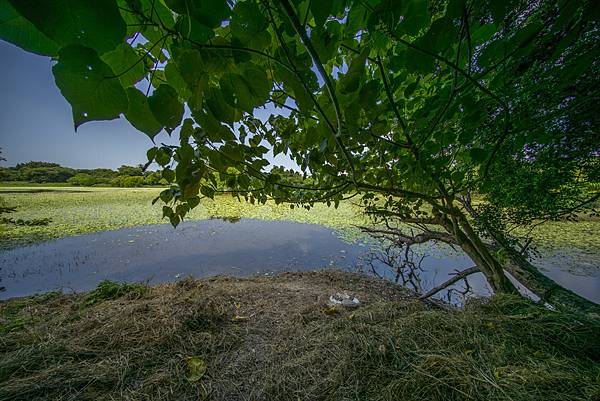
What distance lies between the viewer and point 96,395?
1.06 m

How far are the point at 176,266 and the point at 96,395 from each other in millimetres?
2778

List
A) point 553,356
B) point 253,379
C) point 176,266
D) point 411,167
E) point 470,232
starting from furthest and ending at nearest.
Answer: point 176,266
point 470,232
point 253,379
point 553,356
point 411,167

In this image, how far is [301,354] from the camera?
4.44ft

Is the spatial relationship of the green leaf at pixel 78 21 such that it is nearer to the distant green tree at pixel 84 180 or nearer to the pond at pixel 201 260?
the pond at pixel 201 260

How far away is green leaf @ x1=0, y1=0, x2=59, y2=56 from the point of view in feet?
0.49

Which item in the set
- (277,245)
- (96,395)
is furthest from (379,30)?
(277,245)

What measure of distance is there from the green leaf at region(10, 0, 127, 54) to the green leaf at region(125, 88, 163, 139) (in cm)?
7

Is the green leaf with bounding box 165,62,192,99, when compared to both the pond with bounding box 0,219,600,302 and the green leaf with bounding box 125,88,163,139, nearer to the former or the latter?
the green leaf with bounding box 125,88,163,139

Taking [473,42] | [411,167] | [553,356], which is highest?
[473,42]

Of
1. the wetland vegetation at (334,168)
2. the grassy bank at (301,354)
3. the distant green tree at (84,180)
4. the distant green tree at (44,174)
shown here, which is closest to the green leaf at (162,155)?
the wetland vegetation at (334,168)

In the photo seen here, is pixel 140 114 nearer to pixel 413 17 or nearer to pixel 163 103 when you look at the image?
pixel 163 103

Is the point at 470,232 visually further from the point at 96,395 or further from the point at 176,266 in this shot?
the point at 176,266

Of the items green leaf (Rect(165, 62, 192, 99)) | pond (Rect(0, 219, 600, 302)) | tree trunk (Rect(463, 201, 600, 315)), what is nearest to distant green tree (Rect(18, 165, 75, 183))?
pond (Rect(0, 219, 600, 302))

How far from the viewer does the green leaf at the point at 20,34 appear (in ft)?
0.49
